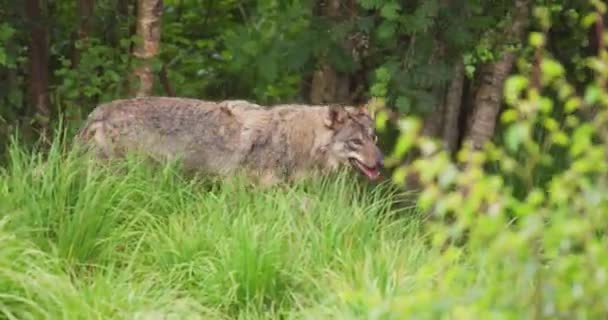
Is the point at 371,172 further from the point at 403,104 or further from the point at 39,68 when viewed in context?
the point at 39,68

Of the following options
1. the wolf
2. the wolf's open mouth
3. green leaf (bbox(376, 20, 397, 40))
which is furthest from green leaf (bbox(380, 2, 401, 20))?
the wolf's open mouth

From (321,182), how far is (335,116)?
60 centimetres

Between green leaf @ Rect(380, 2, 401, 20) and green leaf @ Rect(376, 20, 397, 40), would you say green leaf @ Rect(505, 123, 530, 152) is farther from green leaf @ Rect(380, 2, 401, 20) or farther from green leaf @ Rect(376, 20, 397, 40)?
green leaf @ Rect(376, 20, 397, 40)

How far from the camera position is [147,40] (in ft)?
30.5

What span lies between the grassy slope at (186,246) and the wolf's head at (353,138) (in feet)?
1.31

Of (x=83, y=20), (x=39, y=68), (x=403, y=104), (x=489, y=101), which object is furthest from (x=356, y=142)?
(x=39, y=68)

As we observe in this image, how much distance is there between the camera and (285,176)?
843cm

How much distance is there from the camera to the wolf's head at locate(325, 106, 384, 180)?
8.30 metres

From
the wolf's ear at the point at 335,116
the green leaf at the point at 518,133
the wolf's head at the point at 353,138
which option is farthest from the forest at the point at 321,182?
the wolf's ear at the point at 335,116

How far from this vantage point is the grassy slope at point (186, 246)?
593 cm

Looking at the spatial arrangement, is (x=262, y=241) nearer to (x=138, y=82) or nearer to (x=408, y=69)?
(x=408, y=69)

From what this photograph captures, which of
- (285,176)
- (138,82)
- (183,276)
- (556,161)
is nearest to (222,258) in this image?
(183,276)

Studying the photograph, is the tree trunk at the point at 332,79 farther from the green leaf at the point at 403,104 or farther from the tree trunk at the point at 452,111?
the green leaf at the point at 403,104

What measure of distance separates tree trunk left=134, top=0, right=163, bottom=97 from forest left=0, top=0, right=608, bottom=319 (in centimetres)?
2
